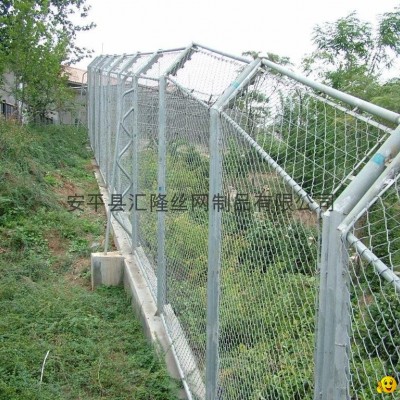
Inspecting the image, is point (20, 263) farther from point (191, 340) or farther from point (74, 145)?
point (74, 145)

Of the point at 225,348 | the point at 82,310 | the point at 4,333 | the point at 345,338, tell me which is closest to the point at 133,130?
the point at 82,310

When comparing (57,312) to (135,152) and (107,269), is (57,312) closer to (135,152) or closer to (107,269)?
(107,269)

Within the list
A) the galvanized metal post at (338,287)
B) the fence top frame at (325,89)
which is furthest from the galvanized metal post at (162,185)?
the galvanized metal post at (338,287)

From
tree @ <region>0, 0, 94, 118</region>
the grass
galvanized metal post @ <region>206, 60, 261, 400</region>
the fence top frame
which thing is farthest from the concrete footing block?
tree @ <region>0, 0, 94, 118</region>

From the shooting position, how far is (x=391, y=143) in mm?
1366

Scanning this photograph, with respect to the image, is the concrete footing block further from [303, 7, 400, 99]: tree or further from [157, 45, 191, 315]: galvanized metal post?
[303, 7, 400, 99]: tree

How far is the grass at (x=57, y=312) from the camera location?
3.92 metres

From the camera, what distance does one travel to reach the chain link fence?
4.86 ft

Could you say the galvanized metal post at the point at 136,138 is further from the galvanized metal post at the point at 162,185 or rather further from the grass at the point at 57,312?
the galvanized metal post at the point at 162,185

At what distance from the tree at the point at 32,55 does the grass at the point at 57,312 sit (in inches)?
223

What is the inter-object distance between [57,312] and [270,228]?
10.5 ft

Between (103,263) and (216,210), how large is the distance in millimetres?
3334

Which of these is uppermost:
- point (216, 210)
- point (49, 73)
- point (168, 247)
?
point (49, 73)

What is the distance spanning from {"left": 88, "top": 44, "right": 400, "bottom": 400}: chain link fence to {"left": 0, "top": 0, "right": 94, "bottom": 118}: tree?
35.0ft
